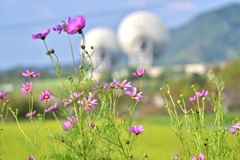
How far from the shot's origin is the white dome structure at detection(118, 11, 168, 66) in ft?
219

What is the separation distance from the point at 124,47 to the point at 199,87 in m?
41.7

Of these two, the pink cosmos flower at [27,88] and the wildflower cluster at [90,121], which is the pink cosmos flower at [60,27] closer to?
the wildflower cluster at [90,121]

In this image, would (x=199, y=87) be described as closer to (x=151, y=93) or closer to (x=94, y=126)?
(x=151, y=93)

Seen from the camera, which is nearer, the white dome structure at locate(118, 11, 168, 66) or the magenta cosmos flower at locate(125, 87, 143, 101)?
the magenta cosmos flower at locate(125, 87, 143, 101)

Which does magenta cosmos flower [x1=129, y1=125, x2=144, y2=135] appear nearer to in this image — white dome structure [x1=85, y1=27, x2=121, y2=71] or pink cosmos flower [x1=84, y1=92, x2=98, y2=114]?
pink cosmos flower [x1=84, y1=92, x2=98, y2=114]

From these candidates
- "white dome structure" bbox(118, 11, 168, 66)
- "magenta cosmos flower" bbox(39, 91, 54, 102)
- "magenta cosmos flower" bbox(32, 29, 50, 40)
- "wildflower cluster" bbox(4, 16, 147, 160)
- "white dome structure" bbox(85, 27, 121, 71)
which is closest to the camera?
"magenta cosmos flower" bbox(32, 29, 50, 40)

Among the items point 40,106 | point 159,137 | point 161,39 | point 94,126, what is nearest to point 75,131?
point 94,126

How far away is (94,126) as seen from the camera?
2.23m

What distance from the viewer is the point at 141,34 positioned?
67.3 metres


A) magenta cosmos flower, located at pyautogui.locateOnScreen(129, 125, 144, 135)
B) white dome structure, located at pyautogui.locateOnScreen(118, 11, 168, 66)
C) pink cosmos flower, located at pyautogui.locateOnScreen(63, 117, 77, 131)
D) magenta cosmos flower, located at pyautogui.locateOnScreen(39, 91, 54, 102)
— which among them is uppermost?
white dome structure, located at pyautogui.locateOnScreen(118, 11, 168, 66)

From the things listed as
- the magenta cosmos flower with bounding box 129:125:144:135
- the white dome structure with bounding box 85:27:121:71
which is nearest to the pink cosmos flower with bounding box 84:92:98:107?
the magenta cosmos flower with bounding box 129:125:144:135

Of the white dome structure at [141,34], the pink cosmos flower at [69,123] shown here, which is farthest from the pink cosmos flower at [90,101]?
the white dome structure at [141,34]

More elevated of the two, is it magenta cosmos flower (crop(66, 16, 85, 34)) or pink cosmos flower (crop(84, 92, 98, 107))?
magenta cosmos flower (crop(66, 16, 85, 34))

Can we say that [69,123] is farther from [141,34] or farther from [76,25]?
[141,34]
